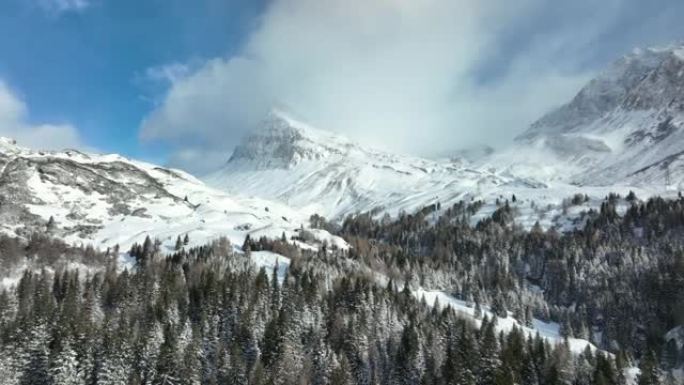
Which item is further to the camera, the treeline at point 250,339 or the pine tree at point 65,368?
the treeline at point 250,339

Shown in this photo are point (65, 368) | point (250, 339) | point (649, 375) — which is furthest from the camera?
point (250, 339)

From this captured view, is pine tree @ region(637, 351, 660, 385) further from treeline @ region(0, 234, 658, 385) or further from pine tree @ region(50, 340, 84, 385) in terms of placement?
pine tree @ region(50, 340, 84, 385)

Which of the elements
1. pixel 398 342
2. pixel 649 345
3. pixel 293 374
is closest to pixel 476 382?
pixel 398 342

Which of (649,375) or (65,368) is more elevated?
(65,368)

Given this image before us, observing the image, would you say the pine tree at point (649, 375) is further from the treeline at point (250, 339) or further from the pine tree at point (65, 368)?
the pine tree at point (65, 368)

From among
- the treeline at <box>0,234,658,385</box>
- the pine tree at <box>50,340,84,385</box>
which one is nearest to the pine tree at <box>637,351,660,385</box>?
the treeline at <box>0,234,658,385</box>

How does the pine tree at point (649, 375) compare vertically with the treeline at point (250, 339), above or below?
below

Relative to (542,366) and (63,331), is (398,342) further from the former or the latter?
(63,331)

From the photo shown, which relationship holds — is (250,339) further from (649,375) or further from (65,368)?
(649,375)

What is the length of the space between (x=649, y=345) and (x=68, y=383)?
161 m

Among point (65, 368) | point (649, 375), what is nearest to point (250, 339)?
point (65, 368)

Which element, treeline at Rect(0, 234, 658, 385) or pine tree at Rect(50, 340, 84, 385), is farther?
treeline at Rect(0, 234, 658, 385)

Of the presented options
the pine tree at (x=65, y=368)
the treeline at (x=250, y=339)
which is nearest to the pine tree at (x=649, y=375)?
the treeline at (x=250, y=339)

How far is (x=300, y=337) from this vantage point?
5448 inches
